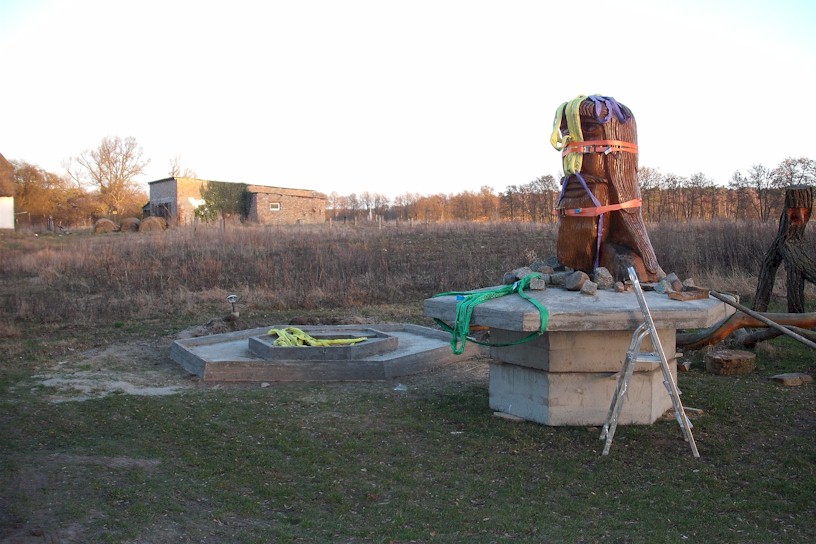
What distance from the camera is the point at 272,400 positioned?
7949 mm

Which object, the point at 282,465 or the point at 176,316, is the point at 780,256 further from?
the point at 176,316

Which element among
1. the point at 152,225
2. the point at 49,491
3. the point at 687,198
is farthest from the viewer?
the point at 152,225

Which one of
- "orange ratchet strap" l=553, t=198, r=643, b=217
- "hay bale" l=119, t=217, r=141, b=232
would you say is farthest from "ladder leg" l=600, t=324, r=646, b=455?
"hay bale" l=119, t=217, r=141, b=232

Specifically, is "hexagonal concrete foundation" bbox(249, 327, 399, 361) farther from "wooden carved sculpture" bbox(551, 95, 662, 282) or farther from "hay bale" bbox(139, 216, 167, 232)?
"hay bale" bbox(139, 216, 167, 232)

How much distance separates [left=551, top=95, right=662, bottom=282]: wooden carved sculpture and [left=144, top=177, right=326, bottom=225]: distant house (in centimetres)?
3303

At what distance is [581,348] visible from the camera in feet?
21.4

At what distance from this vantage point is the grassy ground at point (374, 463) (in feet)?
15.2

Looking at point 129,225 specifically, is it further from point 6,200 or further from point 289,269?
point 289,269

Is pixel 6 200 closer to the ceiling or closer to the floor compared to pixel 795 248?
closer to the ceiling

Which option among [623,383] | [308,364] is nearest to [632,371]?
[623,383]

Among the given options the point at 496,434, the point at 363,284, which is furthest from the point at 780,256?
the point at 363,284

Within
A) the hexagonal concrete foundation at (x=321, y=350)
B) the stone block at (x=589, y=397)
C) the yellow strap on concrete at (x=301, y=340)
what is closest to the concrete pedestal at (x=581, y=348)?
the stone block at (x=589, y=397)

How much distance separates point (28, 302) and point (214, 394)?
8.52 metres

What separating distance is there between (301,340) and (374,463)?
451cm
